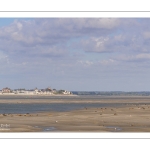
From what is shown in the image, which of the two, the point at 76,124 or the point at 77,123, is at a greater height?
the point at 77,123

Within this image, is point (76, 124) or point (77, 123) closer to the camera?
point (76, 124)
